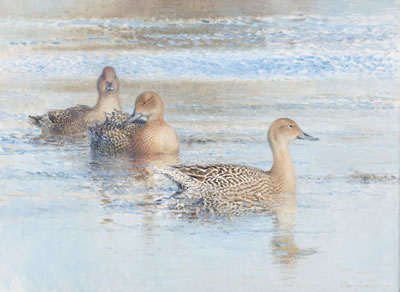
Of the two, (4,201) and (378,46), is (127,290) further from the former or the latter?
(378,46)

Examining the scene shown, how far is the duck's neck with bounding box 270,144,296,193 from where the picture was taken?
272 inches

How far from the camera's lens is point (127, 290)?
5.05 m

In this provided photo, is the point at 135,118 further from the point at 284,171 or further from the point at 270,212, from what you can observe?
the point at 270,212

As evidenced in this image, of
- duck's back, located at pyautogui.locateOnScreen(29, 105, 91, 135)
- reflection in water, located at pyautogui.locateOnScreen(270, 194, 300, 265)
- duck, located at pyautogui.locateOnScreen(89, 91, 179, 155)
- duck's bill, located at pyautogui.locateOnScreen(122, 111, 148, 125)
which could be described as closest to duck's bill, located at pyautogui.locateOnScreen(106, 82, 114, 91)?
duck's back, located at pyautogui.locateOnScreen(29, 105, 91, 135)

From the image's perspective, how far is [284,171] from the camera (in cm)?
698

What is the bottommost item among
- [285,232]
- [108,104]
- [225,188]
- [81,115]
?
[285,232]

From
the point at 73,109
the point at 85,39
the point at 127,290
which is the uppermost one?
the point at 85,39

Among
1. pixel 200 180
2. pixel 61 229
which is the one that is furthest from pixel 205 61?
pixel 61 229

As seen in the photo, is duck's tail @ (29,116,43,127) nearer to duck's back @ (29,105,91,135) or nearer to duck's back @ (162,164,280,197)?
duck's back @ (29,105,91,135)

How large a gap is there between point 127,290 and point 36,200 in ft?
6.26

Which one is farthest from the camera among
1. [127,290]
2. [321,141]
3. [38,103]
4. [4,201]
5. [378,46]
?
[38,103]

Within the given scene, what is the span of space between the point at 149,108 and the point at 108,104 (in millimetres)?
1161

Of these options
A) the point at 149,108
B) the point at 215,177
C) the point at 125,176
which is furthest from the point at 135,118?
the point at 215,177

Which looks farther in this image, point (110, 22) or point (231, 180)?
point (110, 22)
